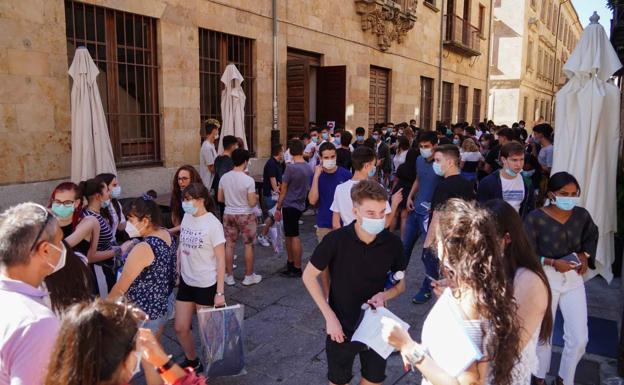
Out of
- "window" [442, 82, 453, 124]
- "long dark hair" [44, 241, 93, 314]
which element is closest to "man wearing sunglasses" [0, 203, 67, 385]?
"long dark hair" [44, 241, 93, 314]

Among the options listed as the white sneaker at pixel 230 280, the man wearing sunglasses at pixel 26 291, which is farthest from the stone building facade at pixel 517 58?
the man wearing sunglasses at pixel 26 291

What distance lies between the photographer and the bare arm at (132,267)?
9.84ft

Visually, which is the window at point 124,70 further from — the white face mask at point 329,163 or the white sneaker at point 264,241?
the white face mask at point 329,163

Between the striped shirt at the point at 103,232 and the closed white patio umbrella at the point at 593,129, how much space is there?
437cm

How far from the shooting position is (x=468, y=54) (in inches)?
880

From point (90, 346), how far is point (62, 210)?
107 inches

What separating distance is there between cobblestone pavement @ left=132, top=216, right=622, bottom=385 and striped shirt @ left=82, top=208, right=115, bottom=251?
3.17 feet

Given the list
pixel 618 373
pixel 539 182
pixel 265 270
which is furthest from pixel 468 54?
pixel 618 373

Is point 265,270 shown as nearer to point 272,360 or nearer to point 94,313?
point 272,360

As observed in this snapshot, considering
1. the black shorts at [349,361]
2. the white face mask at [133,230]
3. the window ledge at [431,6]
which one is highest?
the window ledge at [431,6]

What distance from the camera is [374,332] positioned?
2502mm

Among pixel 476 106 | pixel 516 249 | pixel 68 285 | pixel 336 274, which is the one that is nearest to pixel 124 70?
pixel 68 285

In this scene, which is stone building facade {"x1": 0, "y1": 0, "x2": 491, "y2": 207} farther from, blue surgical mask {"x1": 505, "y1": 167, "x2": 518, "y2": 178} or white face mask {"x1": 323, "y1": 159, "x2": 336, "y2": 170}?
blue surgical mask {"x1": 505, "y1": 167, "x2": 518, "y2": 178}

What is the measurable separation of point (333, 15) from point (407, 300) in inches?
385
